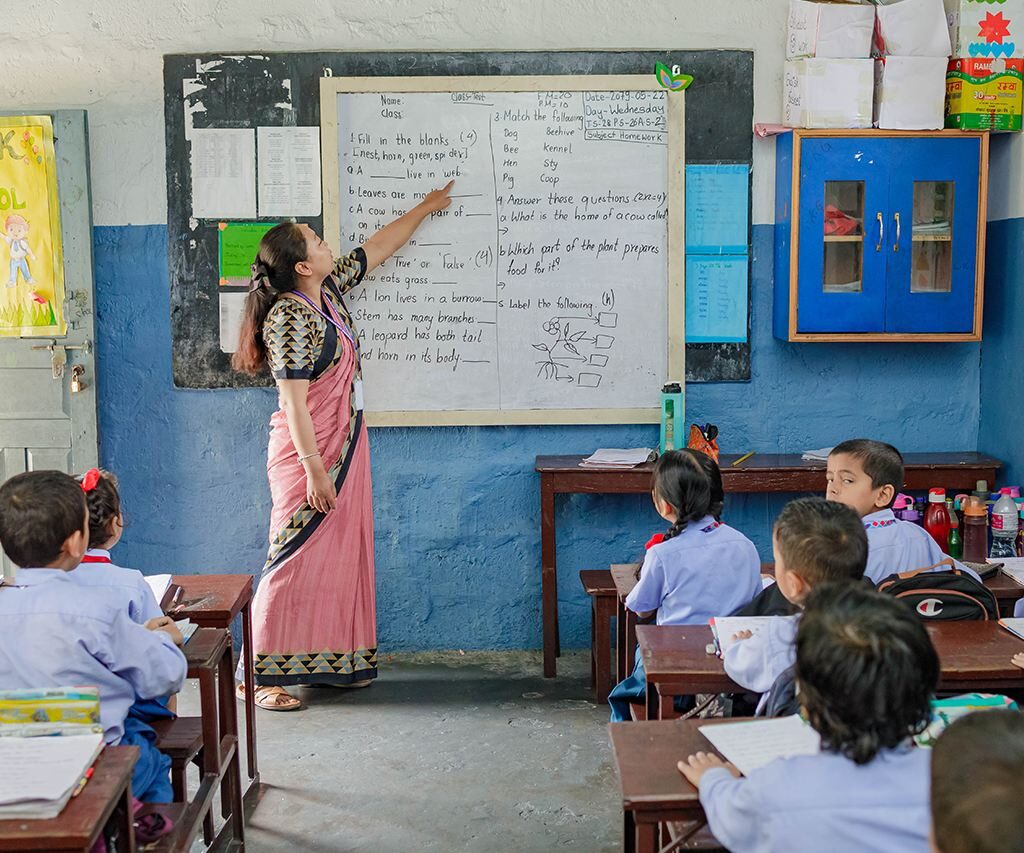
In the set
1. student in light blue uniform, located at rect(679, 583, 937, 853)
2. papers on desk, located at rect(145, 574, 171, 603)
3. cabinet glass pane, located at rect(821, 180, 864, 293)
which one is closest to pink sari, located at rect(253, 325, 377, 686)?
papers on desk, located at rect(145, 574, 171, 603)

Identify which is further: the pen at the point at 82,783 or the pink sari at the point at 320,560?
the pink sari at the point at 320,560

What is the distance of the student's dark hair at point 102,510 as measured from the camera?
8.82 ft

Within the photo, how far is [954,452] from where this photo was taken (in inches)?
186

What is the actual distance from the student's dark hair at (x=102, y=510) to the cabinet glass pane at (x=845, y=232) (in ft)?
9.01

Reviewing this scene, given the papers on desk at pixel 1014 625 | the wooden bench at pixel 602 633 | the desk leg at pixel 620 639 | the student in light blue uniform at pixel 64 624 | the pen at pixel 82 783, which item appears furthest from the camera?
the wooden bench at pixel 602 633

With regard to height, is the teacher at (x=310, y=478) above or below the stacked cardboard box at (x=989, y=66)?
below

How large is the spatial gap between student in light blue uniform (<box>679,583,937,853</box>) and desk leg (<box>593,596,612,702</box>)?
8.18ft

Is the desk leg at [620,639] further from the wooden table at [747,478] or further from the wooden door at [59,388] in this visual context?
the wooden door at [59,388]

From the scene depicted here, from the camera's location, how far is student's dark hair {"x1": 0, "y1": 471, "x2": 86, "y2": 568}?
2.28m

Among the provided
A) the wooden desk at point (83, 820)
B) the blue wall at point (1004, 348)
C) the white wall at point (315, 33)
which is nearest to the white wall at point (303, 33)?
the white wall at point (315, 33)

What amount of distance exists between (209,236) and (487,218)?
1066mm

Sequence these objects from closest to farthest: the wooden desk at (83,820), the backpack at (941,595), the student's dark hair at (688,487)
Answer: the wooden desk at (83,820) → the backpack at (941,595) → the student's dark hair at (688,487)

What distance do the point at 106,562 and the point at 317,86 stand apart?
2402 mm

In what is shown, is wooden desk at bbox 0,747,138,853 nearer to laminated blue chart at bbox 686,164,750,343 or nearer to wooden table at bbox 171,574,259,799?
wooden table at bbox 171,574,259,799
